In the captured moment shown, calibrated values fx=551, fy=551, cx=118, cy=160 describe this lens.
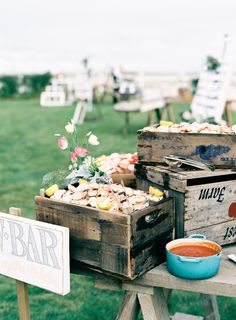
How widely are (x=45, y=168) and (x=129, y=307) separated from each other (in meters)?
5.54

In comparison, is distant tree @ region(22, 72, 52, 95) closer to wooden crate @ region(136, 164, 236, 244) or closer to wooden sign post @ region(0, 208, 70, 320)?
wooden crate @ region(136, 164, 236, 244)

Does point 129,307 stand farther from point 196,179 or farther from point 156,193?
point 196,179

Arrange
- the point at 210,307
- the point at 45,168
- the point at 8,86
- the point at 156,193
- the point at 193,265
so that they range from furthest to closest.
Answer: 1. the point at 8,86
2. the point at 45,168
3. the point at 210,307
4. the point at 156,193
5. the point at 193,265

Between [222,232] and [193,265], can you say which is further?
[222,232]

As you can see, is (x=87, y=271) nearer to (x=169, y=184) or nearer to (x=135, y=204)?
(x=135, y=204)

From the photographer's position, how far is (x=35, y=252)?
204 centimetres

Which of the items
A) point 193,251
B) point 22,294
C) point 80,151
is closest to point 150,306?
point 193,251

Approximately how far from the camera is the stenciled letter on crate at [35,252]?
1965mm

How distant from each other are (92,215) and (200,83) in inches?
195

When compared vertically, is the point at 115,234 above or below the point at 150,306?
above

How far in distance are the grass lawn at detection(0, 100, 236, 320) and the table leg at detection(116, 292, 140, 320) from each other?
1.23 metres

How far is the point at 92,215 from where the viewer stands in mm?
1969

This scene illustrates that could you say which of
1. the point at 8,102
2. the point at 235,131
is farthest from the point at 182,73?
the point at 235,131

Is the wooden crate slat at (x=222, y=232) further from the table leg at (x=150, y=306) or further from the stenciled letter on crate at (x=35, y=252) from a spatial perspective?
the stenciled letter on crate at (x=35, y=252)
